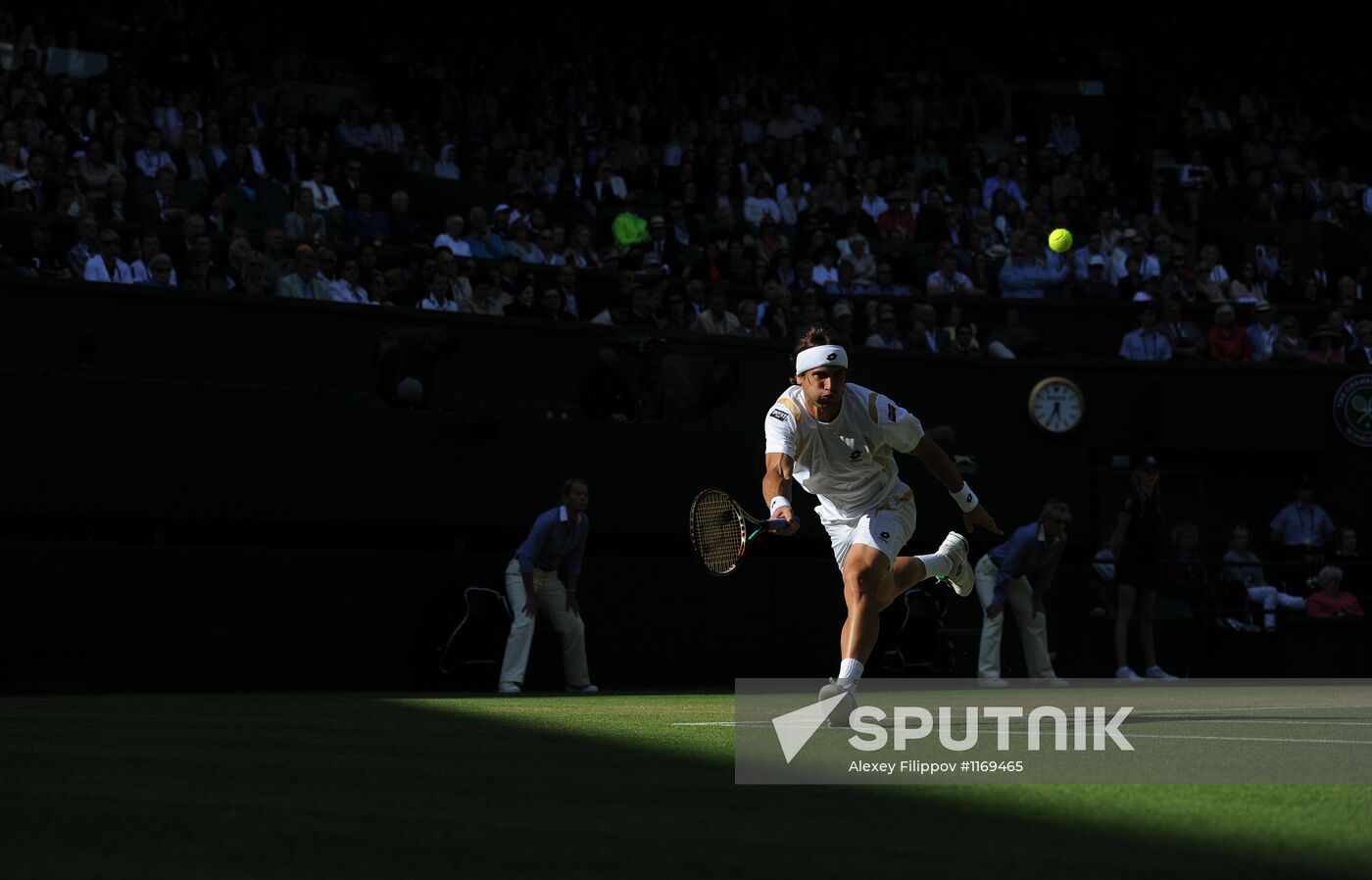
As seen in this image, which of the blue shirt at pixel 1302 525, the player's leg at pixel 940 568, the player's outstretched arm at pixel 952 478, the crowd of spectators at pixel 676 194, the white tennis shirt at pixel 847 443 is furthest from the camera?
the blue shirt at pixel 1302 525

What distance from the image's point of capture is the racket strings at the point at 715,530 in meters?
9.39

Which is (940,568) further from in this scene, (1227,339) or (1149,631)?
(1227,339)

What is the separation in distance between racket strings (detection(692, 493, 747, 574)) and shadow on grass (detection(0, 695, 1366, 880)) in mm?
944

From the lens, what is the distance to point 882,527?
9914 millimetres

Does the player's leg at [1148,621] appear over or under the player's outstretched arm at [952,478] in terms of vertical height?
under

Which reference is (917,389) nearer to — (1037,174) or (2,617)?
(1037,174)

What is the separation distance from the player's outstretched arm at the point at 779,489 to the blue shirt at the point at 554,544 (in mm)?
7731

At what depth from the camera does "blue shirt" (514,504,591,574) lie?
17.3 meters

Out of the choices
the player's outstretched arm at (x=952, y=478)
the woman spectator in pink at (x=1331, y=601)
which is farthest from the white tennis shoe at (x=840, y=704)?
the woman spectator in pink at (x=1331, y=601)

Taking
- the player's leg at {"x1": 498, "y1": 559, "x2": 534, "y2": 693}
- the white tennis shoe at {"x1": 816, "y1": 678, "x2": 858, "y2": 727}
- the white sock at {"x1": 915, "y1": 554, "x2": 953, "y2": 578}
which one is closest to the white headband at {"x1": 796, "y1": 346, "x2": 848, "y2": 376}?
the white sock at {"x1": 915, "y1": 554, "x2": 953, "y2": 578}

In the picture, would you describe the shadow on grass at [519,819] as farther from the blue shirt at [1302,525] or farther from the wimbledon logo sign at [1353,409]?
the wimbledon logo sign at [1353,409]

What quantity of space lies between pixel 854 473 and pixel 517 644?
799 cm

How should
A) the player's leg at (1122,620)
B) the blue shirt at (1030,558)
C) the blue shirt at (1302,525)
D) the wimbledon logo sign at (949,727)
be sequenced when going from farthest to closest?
1. the blue shirt at (1302,525)
2. the player's leg at (1122,620)
3. the blue shirt at (1030,558)
4. the wimbledon logo sign at (949,727)

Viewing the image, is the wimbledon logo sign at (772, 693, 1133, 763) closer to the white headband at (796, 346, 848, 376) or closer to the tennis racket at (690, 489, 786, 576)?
the tennis racket at (690, 489, 786, 576)
